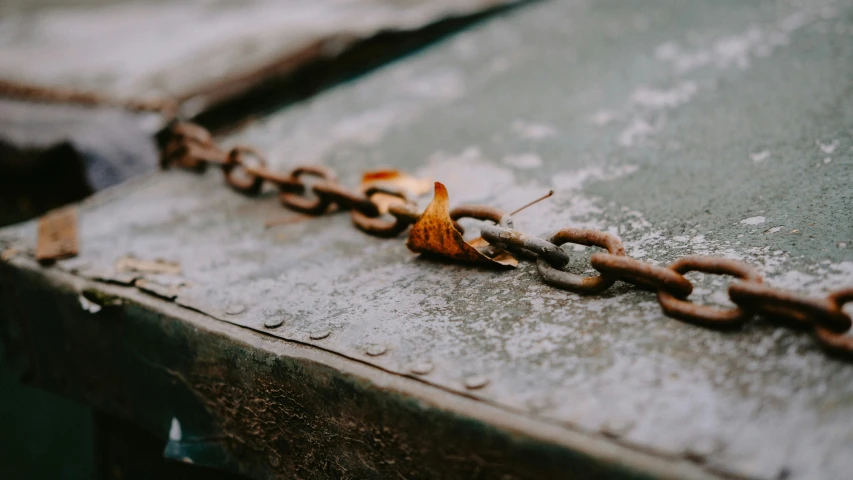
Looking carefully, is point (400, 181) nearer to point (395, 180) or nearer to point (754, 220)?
point (395, 180)

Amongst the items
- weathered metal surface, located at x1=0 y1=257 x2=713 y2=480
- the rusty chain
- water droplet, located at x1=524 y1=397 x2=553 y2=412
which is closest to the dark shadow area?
the rusty chain

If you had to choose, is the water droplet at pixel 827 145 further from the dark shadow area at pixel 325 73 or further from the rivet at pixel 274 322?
the dark shadow area at pixel 325 73

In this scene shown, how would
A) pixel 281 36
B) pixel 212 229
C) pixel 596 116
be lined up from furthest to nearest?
pixel 281 36
pixel 596 116
pixel 212 229

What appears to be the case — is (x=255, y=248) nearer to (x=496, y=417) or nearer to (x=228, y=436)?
(x=228, y=436)

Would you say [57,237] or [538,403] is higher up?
[538,403]

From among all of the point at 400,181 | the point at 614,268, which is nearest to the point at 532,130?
the point at 400,181

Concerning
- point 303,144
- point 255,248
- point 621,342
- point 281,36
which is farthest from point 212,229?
point 281,36
